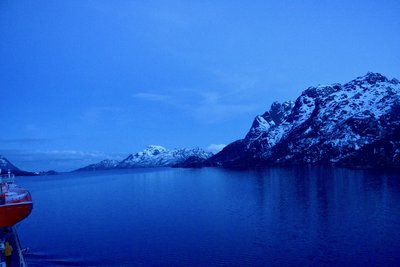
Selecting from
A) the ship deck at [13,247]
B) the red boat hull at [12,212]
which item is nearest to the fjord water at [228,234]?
the ship deck at [13,247]

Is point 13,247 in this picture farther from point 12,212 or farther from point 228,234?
point 228,234

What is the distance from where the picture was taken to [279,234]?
64562 millimetres

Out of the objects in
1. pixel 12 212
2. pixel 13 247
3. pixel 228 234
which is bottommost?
pixel 228 234

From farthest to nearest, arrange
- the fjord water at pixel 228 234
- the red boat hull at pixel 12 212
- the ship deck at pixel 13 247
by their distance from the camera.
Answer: the fjord water at pixel 228 234 → the red boat hull at pixel 12 212 → the ship deck at pixel 13 247

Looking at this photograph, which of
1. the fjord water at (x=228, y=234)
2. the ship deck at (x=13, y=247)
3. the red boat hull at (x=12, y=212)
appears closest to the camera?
the ship deck at (x=13, y=247)

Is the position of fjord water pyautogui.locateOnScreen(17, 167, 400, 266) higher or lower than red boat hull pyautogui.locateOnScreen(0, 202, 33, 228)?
lower

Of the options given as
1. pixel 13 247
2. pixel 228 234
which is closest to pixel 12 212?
pixel 13 247

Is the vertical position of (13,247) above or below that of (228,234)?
above

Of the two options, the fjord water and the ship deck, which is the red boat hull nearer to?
the ship deck

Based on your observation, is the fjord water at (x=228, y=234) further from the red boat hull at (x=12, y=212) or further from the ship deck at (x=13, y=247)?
the red boat hull at (x=12, y=212)

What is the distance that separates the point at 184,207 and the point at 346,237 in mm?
56625

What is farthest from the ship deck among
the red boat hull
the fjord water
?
the fjord water

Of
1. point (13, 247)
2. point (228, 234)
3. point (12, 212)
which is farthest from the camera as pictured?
point (228, 234)

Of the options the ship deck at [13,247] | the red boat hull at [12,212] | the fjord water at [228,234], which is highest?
the red boat hull at [12,212]
